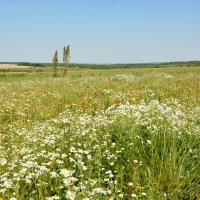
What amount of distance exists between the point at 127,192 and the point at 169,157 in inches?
30.3

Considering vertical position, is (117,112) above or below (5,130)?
above

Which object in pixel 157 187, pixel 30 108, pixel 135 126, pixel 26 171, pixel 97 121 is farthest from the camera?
pixel 30 108

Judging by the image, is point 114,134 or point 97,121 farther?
point 97,121

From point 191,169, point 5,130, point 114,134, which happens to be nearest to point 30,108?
point 5,130

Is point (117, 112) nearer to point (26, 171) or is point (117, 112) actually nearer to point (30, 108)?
point (26, 171)

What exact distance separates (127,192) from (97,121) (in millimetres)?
2172

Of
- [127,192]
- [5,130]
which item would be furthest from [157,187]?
[5,130]

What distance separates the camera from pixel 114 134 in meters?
4.57

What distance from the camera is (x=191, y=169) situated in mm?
3660

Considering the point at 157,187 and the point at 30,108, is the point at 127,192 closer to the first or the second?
the point at 157,187

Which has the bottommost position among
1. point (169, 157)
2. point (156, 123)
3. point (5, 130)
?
point (5, 130)

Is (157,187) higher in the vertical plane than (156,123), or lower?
lower

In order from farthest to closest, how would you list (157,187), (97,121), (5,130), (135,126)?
(5,130) < (97,121) < (135,126) < (157,187)

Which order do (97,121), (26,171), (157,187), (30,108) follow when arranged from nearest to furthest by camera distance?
1. (157,187)
2. (26,171)
3. (97,121)
4. (30,108)
